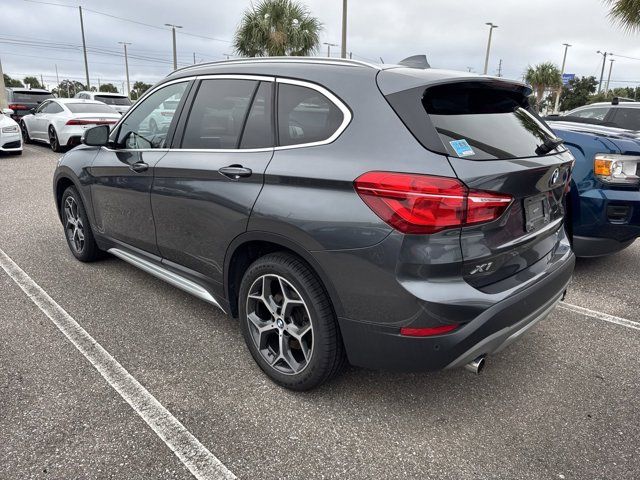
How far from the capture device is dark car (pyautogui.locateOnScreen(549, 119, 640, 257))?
4.11 meters

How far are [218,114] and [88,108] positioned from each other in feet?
39.8

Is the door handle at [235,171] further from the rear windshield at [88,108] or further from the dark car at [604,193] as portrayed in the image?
the rear windshield at [88,108]

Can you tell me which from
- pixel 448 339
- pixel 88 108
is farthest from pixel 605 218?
pixel 88 108

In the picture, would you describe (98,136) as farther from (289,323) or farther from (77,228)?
(289,323)

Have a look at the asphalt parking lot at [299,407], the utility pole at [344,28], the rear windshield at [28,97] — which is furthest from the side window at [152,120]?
the rear windshield at [28,97]

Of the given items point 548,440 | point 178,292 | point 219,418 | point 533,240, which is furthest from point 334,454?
point 178,292

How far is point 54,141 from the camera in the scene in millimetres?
13625

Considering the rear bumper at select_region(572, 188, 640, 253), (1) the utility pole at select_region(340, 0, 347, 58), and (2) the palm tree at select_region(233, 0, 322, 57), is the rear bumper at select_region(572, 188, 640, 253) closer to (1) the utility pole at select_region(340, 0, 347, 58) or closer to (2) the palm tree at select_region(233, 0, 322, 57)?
(1) the utility pole at select_region(340, 0, 347, 58)

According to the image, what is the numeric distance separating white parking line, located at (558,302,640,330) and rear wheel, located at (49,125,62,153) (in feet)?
44.3

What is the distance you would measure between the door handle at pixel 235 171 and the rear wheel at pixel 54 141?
1267 cm

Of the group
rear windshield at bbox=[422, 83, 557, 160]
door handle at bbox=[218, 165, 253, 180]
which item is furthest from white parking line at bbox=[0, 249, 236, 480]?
rear windshield at bbox=[422, 83, 557, 160]

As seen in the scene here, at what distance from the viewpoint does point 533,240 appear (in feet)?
8.21

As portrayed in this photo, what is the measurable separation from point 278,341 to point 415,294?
3.36 feet

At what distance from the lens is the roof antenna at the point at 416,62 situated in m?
2.70
